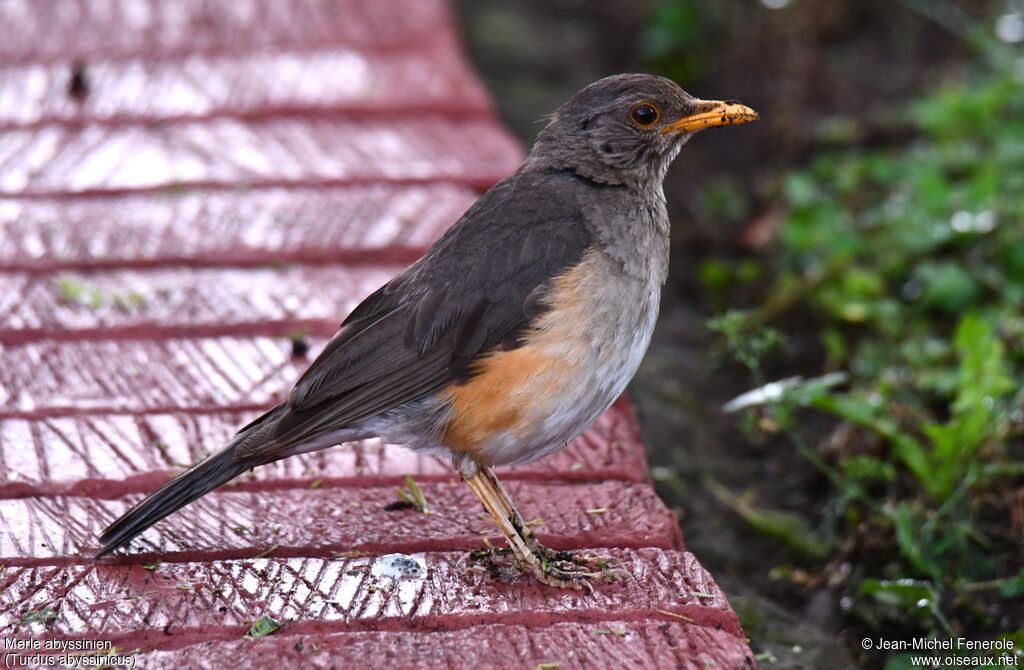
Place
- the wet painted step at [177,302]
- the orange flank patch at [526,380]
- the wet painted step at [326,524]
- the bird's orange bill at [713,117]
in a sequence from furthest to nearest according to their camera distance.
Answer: the wet painted step at [177,302], the bird's orange bill at [713,117], the orange flank patch at [526,380], the wet painted step at [326,524]

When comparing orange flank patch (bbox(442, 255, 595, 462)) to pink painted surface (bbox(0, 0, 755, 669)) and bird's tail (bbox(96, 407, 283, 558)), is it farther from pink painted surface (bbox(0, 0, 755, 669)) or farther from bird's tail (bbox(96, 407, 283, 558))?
bird's tail (bbox(96, 407, 283, 558))

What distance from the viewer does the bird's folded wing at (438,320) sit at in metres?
3.81

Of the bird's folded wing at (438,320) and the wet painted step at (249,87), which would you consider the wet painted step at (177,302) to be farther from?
the wet painted step at (249,87)

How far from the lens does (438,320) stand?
12.9 feet

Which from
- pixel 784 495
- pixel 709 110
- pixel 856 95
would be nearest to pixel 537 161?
pixel 709 110

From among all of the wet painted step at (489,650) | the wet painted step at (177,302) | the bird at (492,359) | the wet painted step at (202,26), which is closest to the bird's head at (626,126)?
the bird at (492,359)

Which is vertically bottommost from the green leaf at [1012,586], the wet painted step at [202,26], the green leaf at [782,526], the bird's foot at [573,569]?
the green leaf at [1012,586]

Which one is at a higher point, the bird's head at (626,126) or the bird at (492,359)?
the bird's head at (626,126)

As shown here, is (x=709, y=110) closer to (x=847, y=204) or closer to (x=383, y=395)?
(x=383, y=395)

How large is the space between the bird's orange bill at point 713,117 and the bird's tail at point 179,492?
1692 mm

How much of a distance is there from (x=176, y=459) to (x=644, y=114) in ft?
6.02

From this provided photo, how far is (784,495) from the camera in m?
5.26

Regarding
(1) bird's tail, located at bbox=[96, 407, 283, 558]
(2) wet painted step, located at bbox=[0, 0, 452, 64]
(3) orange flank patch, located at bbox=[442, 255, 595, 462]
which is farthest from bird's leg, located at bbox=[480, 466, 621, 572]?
(2) wet painted step, located at bbox=[0, 0, 452, 64]

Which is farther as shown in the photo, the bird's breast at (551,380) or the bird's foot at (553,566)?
the bird's breast at (551,380)
